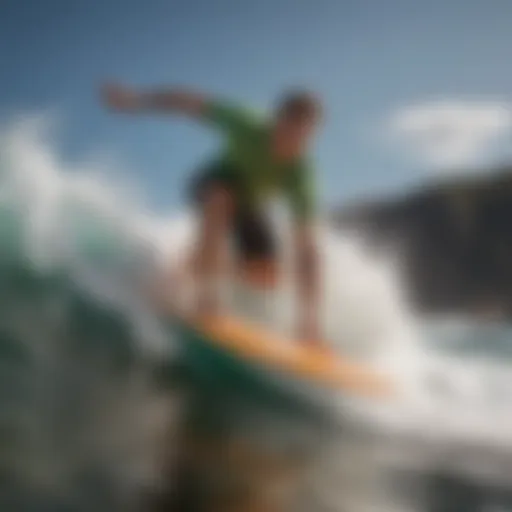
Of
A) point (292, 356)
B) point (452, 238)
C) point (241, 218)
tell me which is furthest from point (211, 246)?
point (452, 238)

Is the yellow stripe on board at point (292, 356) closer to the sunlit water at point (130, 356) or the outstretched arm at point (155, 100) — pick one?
the sunlit water at point (130, 356)

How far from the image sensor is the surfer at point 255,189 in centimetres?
140

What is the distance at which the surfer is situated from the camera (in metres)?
1.40

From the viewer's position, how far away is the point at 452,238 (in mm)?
1386

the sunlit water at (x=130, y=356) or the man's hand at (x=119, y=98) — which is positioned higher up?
the man's hand at (x=119, y=98)

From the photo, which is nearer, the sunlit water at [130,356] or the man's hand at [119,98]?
the sunlit water at [130,356]

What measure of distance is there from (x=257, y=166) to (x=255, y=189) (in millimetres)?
29

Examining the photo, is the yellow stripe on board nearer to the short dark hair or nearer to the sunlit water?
the sunlit water

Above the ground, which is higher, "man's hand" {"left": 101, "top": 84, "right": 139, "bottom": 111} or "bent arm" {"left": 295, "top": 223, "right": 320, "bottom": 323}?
"man's hand" {"left": 101, "top": 84, "right": 139, "bottom": 111}

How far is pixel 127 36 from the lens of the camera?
4.89ft

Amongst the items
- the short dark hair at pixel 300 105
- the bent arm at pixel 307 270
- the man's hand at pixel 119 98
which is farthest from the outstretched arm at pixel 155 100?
the bent arm at pixel 307 270

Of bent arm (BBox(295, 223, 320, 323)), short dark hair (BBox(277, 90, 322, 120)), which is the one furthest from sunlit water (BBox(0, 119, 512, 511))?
short dark hair (BBox(277, 90, 322, 120))

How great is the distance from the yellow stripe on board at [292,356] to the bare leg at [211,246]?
28mm

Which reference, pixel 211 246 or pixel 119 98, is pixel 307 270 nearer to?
pixel 211 246
